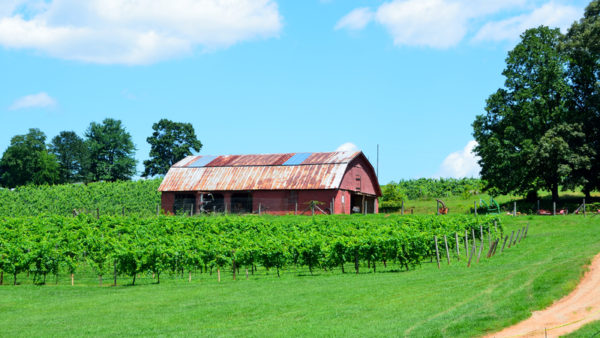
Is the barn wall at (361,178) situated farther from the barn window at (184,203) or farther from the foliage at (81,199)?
the foliage at (81,199)

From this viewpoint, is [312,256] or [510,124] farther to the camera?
[510,124]

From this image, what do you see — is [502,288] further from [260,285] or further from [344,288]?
[260,285]

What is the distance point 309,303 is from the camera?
63.3 ft

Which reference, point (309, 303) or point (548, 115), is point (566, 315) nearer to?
point (309, 303)

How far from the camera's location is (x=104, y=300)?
22.3m

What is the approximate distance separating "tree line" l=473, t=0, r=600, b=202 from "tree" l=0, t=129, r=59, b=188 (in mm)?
76866

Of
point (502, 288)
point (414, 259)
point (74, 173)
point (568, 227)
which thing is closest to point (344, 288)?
point (502, 288)

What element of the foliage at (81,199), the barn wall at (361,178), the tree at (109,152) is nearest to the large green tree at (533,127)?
the barn wall at (361,178)

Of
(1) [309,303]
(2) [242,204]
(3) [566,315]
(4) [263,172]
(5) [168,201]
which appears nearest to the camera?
(3) [566,315]

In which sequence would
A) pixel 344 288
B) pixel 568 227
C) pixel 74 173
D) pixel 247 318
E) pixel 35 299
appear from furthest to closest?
1. pixel 74 173
2. pixel 568 227
3. pixel 35 299
4. pixel 344 288
5. pixel 247 318

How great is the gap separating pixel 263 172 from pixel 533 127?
958 inches

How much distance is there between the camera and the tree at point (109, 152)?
107875 mm

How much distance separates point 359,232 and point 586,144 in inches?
1076

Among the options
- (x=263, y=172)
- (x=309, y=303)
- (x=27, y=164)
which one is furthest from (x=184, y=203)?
(x=27, y=164)
